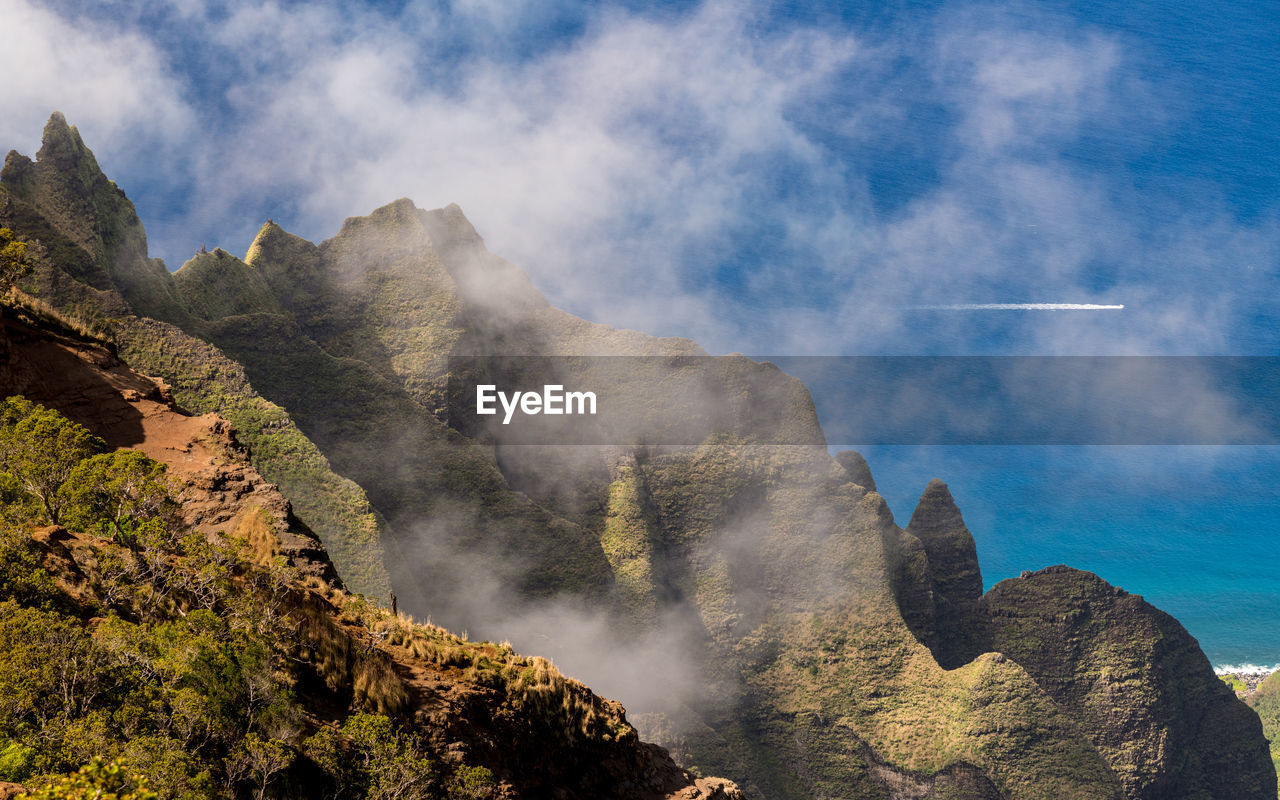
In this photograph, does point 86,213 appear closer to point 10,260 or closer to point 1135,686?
point 10,260

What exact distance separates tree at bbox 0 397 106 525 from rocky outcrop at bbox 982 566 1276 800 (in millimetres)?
134296

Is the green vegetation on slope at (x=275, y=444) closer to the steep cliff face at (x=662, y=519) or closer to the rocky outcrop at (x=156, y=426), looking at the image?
the steep cliff face at (x=662, y=519)

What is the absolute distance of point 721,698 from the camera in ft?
426

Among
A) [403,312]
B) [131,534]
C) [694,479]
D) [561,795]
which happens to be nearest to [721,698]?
[694,479]

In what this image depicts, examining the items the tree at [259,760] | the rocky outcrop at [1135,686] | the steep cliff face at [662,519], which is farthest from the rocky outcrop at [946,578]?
the tree at [259,760]

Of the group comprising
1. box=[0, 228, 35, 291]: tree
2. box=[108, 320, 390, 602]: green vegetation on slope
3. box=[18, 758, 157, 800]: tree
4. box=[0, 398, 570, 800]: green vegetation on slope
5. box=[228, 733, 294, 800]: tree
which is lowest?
box=[18, 758, 157, 800]: tree

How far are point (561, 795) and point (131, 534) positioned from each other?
1825 centimetres

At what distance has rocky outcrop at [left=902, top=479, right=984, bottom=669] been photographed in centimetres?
14512

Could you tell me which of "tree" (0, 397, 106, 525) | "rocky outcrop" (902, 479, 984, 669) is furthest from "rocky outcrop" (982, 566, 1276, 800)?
"tree" (0, 397, 106, 525)

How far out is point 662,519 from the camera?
483 feet

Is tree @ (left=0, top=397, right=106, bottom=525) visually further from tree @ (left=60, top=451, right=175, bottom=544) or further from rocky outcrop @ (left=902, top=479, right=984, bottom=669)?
rocky outcrop @ (left=902, top=479, right=984, bottom=669)

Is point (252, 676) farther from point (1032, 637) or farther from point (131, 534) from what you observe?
point (1032, 637)

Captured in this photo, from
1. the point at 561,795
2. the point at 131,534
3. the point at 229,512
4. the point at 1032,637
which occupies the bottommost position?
the point at 561,795

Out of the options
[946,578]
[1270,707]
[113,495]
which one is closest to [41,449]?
[113,495]
